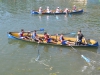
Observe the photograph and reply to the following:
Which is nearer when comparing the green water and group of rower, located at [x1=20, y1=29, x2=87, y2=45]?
the green water

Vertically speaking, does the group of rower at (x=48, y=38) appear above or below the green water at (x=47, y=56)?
above

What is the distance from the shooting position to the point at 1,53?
20.7m

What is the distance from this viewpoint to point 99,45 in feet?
74.1

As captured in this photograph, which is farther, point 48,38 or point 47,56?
point 48,38

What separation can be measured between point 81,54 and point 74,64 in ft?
8.33

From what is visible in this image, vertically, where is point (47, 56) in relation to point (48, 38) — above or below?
below

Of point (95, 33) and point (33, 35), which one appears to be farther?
point (95, 33)

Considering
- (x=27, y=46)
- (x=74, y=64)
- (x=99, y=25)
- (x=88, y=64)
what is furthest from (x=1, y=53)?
(x=99, y=25)

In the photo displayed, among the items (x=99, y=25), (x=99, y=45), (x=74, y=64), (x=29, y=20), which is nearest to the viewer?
(x=74, y=64)

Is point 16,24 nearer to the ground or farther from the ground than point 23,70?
farther from the ground

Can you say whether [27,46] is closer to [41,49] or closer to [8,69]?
[41,49]

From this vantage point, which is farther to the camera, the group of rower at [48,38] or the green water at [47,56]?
the group of rower at [48,38]

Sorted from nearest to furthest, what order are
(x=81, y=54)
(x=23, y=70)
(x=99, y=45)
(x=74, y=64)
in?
1. (x=23, y=70)
2. (x=74, y=64)
3. (x=81, y=54)
4. (x=99, y=45)

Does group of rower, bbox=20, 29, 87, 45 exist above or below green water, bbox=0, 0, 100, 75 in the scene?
above
